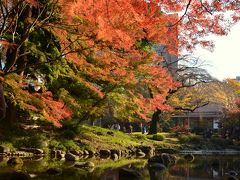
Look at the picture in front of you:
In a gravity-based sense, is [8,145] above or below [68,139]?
below

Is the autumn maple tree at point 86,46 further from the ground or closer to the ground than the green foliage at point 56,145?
further from the ground

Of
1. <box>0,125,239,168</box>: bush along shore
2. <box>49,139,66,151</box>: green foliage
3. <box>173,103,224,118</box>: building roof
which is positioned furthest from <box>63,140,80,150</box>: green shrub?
<box>173,103,224,118</box>: building roof

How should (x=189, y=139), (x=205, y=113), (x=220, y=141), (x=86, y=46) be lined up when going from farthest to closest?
(x=205, y=113) < (x=220, y=141) < (x=189, y=139) < (x=86, y=46)

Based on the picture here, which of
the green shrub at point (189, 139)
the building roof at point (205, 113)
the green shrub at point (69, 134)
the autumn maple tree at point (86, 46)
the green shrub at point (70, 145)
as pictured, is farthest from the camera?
the building roof at point (205, 113)

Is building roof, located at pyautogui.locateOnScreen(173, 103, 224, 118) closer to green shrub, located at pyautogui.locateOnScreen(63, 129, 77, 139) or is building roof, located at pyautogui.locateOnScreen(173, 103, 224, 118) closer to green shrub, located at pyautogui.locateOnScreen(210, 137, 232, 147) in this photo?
green shrub, located at pyautogui.locateOnScreen(210, 137, 232, 147)

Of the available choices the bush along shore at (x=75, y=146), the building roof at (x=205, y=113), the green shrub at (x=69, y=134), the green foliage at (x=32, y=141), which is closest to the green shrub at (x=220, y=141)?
the bush along shore at (x=75, y=146)

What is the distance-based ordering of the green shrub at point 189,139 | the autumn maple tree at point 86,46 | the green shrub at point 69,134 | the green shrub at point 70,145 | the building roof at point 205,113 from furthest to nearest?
1. the building roof at point 205,113
2. the green shrub at point 189,139
3. the green shrub at point 69,134
4. the green shrub at point 70,145
5. the autumn maple tree at point 86,46

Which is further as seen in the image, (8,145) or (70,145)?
(70,145)

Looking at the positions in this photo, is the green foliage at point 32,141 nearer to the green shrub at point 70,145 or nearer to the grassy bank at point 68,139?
the grassy bank at point 68,139

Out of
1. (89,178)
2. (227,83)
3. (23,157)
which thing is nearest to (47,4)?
(89,178)

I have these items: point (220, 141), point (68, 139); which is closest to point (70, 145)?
point (68, 139)

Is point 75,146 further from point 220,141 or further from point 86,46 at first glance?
point 220,141

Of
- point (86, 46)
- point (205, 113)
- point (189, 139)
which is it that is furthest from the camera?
point (205, 113)

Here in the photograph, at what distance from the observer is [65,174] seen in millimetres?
11195
